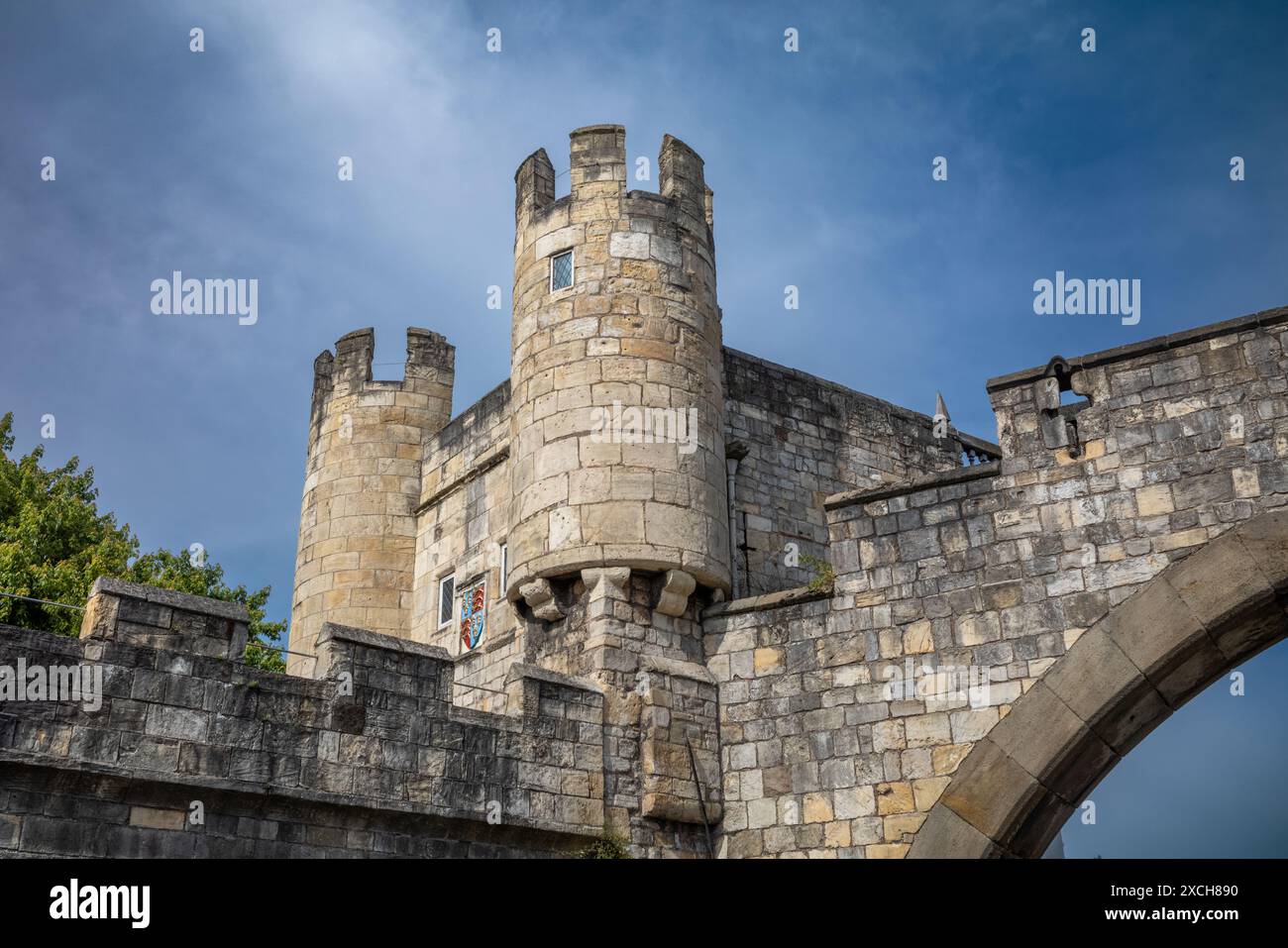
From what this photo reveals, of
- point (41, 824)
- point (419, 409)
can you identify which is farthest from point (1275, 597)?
point (419, 409)

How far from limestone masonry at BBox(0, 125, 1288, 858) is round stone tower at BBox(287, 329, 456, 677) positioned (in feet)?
10.1

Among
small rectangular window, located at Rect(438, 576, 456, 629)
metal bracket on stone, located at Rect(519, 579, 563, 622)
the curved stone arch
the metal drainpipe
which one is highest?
the metal drainpipe

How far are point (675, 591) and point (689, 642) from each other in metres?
0.50

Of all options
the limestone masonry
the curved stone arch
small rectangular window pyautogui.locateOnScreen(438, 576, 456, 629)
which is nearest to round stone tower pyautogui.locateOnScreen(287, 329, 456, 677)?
small rectangular window pyautogui.locateOnScreen(438, 576, 456, 629)

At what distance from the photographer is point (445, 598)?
14.8 m

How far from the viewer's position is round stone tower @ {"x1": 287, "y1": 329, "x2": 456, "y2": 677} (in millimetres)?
15430

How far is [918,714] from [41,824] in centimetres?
605

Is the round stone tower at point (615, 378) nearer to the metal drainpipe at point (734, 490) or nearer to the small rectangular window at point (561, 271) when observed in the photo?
the small rectangular window at point (561, 271)

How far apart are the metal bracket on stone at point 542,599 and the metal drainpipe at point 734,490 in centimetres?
209

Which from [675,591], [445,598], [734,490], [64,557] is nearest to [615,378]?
[675,591]

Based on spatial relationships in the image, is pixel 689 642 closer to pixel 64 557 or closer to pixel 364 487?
pixel 364 487

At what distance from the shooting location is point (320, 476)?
1644 centimetres

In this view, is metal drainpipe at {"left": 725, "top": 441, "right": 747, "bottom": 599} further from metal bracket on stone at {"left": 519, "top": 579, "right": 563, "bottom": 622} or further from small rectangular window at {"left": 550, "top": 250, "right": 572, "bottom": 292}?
small rectangular window at {"left": 550, "top": 250, "right": 572, "bottom": 292}
